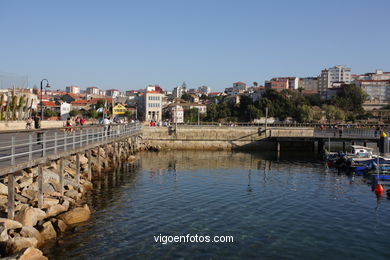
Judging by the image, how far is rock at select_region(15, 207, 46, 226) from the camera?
1639 centimetres

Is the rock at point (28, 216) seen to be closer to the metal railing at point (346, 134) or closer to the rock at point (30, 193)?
the rock at point (30, 193)

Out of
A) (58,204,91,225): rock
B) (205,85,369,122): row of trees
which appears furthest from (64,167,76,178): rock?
(205,85,369,122): row of trees

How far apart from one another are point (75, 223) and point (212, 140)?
4421 cm

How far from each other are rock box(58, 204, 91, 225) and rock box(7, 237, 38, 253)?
4038mm

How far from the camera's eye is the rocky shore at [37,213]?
45.5 feet

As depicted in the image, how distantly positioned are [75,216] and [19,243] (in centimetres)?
521

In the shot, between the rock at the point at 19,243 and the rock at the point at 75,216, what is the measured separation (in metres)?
4.04

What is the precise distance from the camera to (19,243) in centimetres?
1388

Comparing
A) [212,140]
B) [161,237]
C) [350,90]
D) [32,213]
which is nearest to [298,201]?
[161,237]

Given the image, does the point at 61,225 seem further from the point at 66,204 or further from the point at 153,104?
the point at 153,104

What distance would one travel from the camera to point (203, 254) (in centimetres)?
1571

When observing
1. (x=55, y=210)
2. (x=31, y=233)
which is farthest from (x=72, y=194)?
(x=31, y=233)

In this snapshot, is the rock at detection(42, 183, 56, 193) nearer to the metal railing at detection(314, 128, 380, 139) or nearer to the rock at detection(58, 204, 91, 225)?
the rock at detection(58, 204, 91, 225)

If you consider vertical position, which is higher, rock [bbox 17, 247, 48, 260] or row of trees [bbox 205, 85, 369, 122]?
row of trees [bbox 205, 85, 369, 122]
